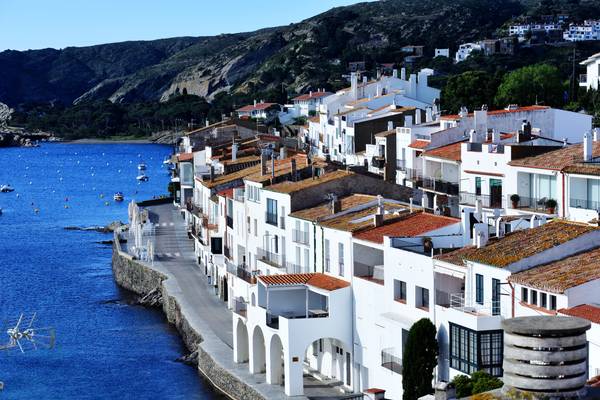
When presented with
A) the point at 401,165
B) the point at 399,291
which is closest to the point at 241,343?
the point at 399,291

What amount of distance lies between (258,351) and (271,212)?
28.3ft

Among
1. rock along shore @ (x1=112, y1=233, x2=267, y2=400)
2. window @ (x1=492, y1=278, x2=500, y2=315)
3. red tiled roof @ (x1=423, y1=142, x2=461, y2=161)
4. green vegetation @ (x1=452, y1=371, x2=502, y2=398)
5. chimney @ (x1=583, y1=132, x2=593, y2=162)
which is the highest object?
chimney @ (x1=583, y1=132, x2=593, y2=162)

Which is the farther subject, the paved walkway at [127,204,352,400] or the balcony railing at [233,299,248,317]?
the balcony railing at [233,299,248,317]

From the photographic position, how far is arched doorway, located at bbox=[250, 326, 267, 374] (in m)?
42.4

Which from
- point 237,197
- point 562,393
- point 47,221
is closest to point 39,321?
point 237,197

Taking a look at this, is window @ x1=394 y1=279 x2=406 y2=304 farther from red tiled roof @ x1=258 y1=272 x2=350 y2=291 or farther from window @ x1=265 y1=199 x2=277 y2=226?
window @ x1=265 y1=199 x2=277 y2=226

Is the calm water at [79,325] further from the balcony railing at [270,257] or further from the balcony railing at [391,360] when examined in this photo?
the balcony railing at [391,360]

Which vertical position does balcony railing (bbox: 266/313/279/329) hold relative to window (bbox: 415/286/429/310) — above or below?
below

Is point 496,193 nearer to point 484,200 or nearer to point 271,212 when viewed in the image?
point 484,200

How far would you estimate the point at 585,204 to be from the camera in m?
41.4

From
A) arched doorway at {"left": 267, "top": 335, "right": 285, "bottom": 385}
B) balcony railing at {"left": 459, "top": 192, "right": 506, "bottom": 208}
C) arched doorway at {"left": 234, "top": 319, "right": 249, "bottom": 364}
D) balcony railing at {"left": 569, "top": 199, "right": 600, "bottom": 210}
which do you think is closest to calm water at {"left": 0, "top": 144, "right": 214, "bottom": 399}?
arched doorway at {"left": 234, "top": 319, "right": 249, "bottom": 364}

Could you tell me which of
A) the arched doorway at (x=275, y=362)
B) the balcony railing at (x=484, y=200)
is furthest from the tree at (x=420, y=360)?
the balcony railing at (x=484, y=200)

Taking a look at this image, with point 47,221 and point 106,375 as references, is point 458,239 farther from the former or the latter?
point 47,221

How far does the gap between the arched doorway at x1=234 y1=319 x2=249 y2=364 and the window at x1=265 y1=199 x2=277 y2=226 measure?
581 cm
